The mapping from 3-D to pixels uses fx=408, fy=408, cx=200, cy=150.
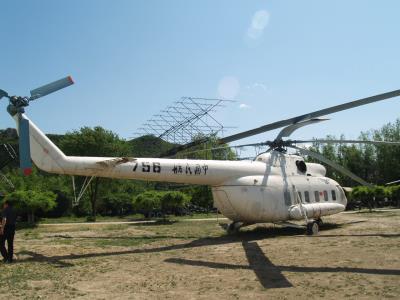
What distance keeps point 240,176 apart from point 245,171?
0.35 meters

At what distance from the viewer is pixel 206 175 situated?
15.9 m

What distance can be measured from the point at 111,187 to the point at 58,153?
97.2 feet

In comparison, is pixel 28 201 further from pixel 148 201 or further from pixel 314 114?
pixel 314 114

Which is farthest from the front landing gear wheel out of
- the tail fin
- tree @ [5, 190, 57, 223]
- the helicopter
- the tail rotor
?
tree @ [5, 190, 57, 223]

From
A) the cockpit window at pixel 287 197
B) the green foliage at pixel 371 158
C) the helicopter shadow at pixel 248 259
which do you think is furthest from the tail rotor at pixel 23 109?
the green foliage at pixel 371 158

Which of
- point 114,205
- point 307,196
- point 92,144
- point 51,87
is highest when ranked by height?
point 92,144

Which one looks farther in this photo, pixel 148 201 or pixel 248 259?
pixel 148 201

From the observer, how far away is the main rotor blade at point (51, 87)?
42.4 feet

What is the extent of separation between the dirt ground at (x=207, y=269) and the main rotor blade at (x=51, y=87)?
502 cm

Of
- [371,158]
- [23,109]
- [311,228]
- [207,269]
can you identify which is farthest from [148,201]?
[371,158]

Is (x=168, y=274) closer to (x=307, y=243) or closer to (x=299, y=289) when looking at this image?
(x=299, y=289)

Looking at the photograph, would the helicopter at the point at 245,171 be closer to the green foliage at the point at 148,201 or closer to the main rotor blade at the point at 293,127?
the main rotor blade at the point at 293,127

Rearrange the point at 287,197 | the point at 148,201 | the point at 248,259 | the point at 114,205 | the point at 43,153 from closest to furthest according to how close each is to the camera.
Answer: the point at 248,259 < the point at 43,153 < the point at 287,197 < the point at 148,201 < the point at 114,205

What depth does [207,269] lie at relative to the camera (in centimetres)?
1002
